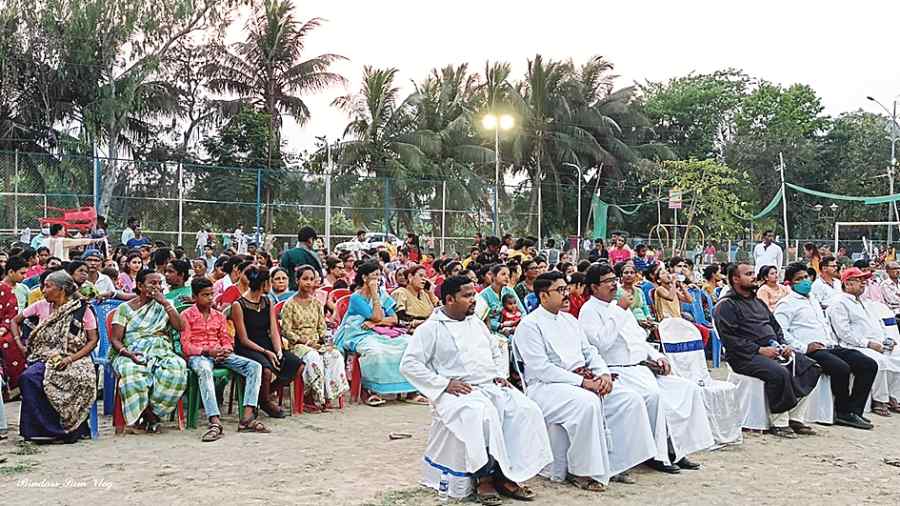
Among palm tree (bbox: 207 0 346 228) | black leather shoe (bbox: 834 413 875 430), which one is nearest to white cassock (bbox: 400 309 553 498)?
black leather shoe (bbox: 834 413 875 430)

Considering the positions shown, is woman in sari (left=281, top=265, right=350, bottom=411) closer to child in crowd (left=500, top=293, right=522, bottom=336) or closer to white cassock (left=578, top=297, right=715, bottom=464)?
child in crowd (left=500, top=293, right=522, bottom=336)

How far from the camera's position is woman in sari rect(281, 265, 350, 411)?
7.42 meters

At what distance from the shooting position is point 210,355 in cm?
671

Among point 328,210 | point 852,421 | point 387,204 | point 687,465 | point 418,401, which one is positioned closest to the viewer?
point 687,465

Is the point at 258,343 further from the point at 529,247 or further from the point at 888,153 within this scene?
the point at 888,153

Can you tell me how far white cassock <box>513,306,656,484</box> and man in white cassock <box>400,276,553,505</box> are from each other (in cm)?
24

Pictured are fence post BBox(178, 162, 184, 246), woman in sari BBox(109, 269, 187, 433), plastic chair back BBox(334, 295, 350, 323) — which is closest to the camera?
woman in sari BBox(109, 269, 187, 433)

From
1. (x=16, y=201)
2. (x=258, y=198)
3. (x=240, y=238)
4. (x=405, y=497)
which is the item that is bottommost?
(x=405, y=497)

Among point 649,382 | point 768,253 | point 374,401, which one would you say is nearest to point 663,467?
point 649,382

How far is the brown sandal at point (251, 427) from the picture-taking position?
661 centimetres

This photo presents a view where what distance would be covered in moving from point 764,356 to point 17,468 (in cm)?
562

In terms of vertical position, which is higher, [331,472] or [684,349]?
[684,349]

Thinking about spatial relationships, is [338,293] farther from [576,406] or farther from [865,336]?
[865,336]

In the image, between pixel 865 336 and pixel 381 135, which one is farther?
pixel 381 135
